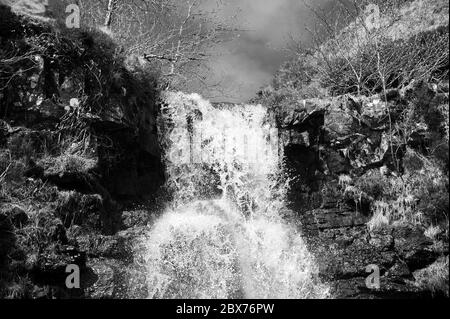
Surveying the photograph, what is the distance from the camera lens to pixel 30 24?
789cm

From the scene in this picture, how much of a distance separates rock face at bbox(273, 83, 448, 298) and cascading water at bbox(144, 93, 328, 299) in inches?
17.4

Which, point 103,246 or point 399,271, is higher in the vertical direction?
point 103,246

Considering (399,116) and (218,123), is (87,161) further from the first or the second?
(399,116)

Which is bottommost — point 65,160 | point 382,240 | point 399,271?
point 399,271

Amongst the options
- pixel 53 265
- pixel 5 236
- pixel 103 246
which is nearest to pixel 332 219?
pixel 103 246

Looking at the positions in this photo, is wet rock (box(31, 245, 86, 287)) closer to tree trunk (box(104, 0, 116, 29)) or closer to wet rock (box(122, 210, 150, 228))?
wet rock (box(122, 210, 150, 228))

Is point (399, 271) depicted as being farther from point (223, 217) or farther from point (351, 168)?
point (223, 217)

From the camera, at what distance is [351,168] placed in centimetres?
976

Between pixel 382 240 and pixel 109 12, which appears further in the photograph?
pixel 109 12

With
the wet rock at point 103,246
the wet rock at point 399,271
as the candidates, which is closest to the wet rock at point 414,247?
the wet rock at point 399,271

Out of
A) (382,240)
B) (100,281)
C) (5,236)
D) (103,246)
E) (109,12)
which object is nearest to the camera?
(5,236)

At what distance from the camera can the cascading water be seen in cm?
743

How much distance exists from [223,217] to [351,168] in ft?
10.1
